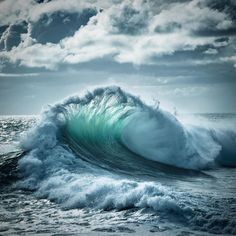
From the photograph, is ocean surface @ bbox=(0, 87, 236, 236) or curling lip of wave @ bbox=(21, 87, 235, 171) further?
curling lip of wave @ bbox=(21, 87, 235, 171)

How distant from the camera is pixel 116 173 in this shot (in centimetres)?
1011

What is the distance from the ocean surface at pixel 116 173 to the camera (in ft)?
19.3

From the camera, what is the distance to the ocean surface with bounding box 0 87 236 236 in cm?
587

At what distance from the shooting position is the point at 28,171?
9.45 m

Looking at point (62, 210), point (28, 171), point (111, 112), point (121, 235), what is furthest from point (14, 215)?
point (111, 112)

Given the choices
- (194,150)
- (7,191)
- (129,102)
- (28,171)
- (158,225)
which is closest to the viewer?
(158,225)

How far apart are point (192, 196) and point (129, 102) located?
26.5 ft

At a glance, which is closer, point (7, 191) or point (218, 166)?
point (7, 191)

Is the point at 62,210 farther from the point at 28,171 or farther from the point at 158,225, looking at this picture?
the point at 28,171

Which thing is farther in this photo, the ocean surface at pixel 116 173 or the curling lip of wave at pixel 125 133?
the curling lip of wave at pixel 125 133

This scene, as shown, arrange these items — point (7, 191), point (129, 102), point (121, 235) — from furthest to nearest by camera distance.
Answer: point (129, 102), point (7, 191), point (121, 235)

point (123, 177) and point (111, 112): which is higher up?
point (111, 112)

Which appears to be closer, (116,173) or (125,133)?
(116,173)

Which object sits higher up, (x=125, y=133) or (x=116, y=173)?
(x=125, y=133)
